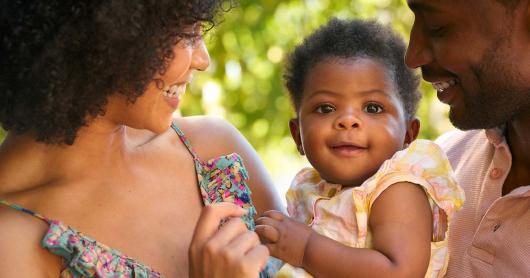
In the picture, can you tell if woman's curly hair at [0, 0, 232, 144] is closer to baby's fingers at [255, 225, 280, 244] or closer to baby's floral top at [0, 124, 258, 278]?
baby's floral top at [0, 124, 258, 278]

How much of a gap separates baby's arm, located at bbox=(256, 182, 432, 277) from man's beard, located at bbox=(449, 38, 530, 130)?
0.37 m

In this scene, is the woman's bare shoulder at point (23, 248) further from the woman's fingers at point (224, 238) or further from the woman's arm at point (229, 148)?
the woman's arm at point (229, 148)

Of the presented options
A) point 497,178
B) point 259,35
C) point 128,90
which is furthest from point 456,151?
point 259,35

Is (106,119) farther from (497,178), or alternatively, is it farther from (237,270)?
(497,178)

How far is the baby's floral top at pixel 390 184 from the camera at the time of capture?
8.61 feet

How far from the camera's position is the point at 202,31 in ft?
8.83

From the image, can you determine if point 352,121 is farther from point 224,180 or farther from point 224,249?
point 224,249

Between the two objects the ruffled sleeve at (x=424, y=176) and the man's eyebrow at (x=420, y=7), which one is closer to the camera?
the ruffled sleeve at (x=424, y=176)

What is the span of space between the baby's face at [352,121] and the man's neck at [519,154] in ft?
1.18

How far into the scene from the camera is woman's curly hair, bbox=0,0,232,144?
2.37 meters

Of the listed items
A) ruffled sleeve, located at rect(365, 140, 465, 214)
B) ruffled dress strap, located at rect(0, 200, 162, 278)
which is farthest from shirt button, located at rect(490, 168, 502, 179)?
ruffled dress strap, located at rect(0, 200, 162, 278)

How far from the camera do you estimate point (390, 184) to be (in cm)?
262

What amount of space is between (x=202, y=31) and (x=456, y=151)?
1.04 meters

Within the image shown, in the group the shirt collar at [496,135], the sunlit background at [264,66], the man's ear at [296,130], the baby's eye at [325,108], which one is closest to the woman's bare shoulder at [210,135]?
the man's ear at [296,130]
